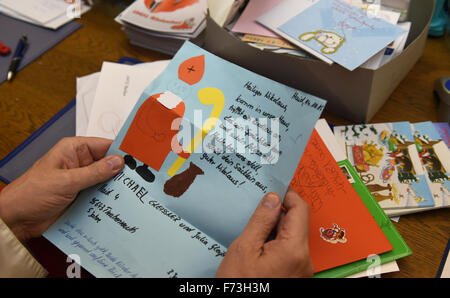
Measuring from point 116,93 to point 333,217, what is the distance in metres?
0.54

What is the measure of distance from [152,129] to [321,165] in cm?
32

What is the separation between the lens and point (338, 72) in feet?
2.07

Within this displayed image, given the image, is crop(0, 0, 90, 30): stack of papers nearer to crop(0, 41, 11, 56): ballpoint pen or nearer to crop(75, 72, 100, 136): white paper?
crop(0, 41, 11, 56): ballpoint pen

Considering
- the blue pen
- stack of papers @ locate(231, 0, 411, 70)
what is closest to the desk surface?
the blue pen

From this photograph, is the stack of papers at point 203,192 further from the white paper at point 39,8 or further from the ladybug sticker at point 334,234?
the white paper at point 39,8

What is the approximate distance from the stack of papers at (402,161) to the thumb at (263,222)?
0.23 metres

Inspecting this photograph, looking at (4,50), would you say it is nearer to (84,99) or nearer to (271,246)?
(84,99)

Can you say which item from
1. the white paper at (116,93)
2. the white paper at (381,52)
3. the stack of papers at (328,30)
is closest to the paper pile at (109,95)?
the white paper at (116,93)

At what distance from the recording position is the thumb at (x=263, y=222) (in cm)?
49

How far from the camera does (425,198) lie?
0.60 metres

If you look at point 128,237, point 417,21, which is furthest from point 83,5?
point 417,21

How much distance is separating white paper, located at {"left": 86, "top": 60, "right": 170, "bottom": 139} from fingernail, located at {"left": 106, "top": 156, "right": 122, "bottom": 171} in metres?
0.17
